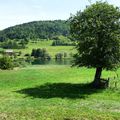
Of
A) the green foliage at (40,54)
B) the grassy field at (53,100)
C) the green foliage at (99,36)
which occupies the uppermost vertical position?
the green foliage at (99,36)

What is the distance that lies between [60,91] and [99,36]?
8.03 meters

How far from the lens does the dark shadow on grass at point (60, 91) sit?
1379 inches

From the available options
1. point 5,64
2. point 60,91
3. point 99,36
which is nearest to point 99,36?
point 99,36

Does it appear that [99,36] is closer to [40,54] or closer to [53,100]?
[53,100]

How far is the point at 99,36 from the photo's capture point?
40375 millimetres

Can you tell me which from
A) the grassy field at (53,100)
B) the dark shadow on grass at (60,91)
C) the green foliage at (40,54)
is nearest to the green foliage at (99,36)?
the dark shadow on grass at (60,91)

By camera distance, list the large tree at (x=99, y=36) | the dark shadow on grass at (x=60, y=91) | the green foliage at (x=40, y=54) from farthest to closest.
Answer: the green foliage at (x=40, y=54), the large tree at (x=99, y=36), the dark shadow on grass at (x=60, y=91)

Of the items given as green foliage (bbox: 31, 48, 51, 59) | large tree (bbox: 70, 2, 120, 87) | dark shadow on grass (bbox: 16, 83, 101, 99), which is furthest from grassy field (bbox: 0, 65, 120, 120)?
green foliage (bbox: 31, 48, 51, 59)

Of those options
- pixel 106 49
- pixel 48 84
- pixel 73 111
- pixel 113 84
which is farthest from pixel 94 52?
pixel 73 111

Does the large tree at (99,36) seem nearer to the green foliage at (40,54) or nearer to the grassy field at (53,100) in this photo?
the grassy field at (53,100)

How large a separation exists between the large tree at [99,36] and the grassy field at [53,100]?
131 inches

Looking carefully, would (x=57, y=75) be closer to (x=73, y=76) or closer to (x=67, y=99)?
(x=73, y=76)

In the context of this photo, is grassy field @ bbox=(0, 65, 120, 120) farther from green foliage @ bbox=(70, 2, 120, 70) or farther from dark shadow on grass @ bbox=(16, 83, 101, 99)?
green foliage @ bbox=(70, 2, 120, 70)

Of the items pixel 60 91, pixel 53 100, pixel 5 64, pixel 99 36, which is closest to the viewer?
pixel 53 100
